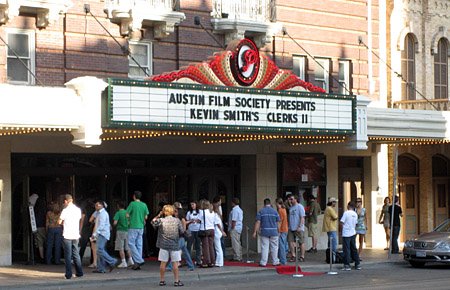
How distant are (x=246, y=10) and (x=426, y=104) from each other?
7.65 meters

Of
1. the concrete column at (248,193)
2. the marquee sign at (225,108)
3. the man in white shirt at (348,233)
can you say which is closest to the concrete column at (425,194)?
the concrete column at (248,193)

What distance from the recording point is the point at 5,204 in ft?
72.8

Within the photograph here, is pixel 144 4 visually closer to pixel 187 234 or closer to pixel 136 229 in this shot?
pixel 136 229

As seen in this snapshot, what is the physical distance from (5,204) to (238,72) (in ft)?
22.2

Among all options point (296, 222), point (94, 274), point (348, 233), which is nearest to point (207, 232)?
point (296, 222)

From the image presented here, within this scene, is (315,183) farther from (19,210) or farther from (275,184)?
(19,210)

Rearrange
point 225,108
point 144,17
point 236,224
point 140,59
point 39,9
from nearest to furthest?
1. point 225,108
2. point 39,9
3. point 236,224
4. point 144,17
5. point 140,59

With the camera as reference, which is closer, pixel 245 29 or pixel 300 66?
pixel 245 29

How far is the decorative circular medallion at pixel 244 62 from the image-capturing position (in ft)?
73.1

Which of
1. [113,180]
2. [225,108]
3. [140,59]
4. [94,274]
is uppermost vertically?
[140,59]

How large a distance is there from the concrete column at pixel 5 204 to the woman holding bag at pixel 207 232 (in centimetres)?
486

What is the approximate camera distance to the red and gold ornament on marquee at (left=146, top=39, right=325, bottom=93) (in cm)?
2155

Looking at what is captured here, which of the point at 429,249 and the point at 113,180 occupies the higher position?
the point at 113,180

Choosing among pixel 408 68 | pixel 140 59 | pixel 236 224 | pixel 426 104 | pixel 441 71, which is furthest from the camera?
pixel 441 71
